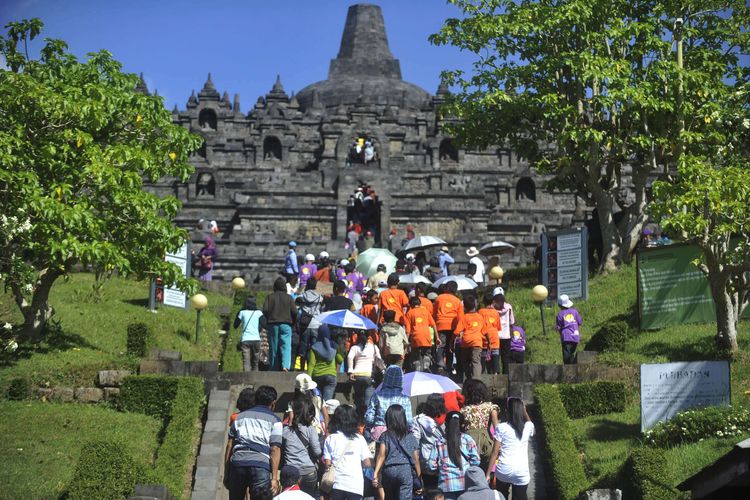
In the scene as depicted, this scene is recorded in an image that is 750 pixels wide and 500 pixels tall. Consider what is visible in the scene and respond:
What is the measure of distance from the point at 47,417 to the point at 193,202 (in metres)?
33.1

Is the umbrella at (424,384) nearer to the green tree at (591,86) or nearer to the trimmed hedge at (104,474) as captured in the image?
the trimmed hedge at (104,474)

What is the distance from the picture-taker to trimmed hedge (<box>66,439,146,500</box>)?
1617cm

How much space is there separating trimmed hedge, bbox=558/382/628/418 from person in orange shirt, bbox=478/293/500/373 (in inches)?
78.9

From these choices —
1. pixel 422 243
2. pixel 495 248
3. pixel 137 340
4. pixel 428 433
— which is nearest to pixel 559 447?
pixel 428 433

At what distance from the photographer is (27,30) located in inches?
1028

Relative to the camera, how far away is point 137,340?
2505 cm

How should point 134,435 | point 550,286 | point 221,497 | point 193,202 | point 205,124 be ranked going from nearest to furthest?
point 221,497 → point 134,435 → point 550,286 → point 193,202 → point 205,124

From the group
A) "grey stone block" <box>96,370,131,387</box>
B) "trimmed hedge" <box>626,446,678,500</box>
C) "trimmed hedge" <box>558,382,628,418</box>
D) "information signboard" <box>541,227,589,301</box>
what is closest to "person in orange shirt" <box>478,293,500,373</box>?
"trimmed hedge" <box>558,382,628,418</box>

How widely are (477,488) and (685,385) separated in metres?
5.34

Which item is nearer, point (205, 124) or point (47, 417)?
point (47, 417)

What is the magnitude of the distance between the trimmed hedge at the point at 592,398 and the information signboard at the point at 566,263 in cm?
1031

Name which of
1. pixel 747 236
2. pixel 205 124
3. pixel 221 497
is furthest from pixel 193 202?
pixel 221 497

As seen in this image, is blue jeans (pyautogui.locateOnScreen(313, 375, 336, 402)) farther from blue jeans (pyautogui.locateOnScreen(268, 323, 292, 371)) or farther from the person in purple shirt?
the person in purple shirt

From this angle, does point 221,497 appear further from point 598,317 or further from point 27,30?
point 598,317
